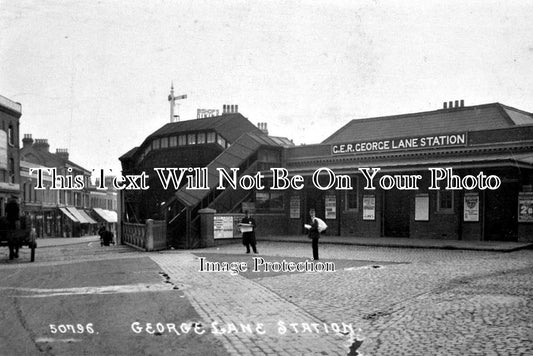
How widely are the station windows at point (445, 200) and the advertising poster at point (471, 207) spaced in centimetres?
71

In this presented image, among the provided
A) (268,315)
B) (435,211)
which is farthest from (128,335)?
(435,211)

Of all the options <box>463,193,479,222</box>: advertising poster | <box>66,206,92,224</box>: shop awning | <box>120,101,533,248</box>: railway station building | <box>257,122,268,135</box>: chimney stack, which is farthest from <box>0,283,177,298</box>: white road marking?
<box>66,206,92,224</box>: shop awning

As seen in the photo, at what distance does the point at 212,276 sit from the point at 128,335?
19.8 ft

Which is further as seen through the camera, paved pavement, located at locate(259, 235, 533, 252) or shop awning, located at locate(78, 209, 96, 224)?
shop awning, located at locate(78, 209, 96, 224)

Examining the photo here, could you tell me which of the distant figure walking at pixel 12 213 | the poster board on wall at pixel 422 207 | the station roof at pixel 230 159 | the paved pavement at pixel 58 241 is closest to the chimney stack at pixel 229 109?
the station roof at pixel 230 159

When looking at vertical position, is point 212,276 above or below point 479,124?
below

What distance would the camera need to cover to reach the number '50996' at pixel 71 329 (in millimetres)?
6934

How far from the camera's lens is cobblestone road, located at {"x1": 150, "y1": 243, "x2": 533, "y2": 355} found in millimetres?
6262

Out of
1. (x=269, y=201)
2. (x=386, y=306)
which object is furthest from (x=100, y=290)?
(x=269, y=201)

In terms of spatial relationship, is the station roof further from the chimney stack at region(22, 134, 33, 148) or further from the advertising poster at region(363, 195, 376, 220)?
the chimney stack at region(22, 134, 33, 148)

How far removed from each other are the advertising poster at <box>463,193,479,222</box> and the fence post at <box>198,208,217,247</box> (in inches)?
412

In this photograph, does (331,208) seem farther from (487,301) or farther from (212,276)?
(487,301)

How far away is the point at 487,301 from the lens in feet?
28.7

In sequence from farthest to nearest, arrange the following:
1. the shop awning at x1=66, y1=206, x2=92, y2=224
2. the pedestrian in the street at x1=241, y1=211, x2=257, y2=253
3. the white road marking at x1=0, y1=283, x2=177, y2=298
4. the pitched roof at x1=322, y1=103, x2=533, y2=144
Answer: the shop awning at x1=66, y1=206, x2=92, y2=224
the pitched roof at x1=322, y1=103, x2=533, y2=144
the pedestrian in the street at x1=241, y1=211, x2=257, y2=253
the white road marking at x1=0, y1=283, x2=177, y2=298
